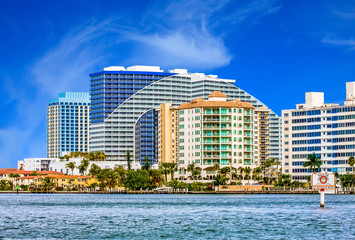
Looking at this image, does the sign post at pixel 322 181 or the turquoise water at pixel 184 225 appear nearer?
the turquoise water at pixel 184 225

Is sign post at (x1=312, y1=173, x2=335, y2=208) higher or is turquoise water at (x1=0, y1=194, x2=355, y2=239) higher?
sign post at (x1=312, y1=173, x2=335, y2=208)

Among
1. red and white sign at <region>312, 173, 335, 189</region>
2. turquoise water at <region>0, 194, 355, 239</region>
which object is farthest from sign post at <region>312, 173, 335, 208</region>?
turquoise water at <region>0, 194, 355, 239</region>

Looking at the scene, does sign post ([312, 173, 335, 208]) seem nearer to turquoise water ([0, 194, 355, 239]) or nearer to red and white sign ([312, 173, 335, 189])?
red and white sign ([312, 173, 335, 189])

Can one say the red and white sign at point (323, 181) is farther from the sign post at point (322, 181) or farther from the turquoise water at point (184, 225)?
the turquoise water at point (184, 225)

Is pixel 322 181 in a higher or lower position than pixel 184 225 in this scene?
higher

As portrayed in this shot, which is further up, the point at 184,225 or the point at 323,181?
the point at 323,181

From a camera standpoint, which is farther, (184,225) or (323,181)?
(323,181)

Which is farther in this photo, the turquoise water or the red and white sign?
the red and white sign

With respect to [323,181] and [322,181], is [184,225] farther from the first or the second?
[323,181]

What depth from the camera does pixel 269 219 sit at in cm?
10756

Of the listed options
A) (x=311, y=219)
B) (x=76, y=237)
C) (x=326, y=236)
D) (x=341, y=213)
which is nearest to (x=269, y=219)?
(x=311, y=219)

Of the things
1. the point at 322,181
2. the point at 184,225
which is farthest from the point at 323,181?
the point at 184,225

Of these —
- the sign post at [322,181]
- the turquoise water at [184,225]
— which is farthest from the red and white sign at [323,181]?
the turquoise water at [184,225]

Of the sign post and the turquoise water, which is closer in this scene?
the turquoise water
